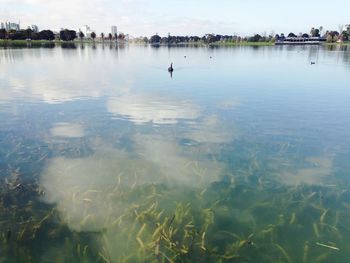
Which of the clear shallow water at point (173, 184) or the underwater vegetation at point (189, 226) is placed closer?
the underwater vegetation at point (189, 226)

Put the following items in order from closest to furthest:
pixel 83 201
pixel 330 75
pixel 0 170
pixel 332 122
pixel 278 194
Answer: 1. pixel 83 201
2. pixel 278 194
3. pixel 0 170
4. pixel 332 122
5. pixel 330 75

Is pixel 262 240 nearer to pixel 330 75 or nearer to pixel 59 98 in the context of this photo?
pixel 59 98

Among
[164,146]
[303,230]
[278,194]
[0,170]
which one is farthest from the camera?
[164,146]

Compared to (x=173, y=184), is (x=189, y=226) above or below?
below

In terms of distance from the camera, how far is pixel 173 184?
14.1m

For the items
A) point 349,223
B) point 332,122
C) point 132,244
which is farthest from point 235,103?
point 132,244

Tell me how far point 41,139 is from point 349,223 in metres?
18.3

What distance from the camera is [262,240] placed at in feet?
34.6

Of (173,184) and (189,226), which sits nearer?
(189,226)

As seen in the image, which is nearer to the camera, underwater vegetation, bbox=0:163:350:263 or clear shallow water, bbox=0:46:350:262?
underwater vegetation, bbox=0:163:350:263

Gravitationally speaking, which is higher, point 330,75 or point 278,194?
point 330,75

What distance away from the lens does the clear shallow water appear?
10.2 metres

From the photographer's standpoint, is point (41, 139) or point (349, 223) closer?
point (349, 223)

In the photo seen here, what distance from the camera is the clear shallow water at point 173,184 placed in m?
10.2
